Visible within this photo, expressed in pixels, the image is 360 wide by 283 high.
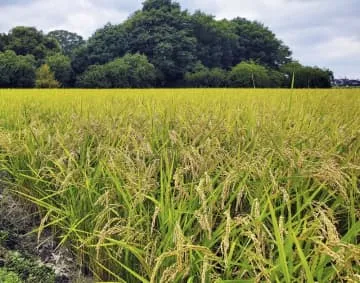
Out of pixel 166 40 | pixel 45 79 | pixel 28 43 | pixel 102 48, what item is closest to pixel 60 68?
pixel 45 79

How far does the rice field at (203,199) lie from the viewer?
1122 millimetres

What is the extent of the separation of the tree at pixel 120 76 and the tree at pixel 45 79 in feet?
6.19

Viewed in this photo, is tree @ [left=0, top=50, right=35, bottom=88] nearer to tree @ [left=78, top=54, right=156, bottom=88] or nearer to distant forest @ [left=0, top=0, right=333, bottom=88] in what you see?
distant forest @ [left=0, top=0, right=333, bottom=88]

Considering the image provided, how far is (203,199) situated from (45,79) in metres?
23.3

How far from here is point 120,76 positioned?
2416 centimetres

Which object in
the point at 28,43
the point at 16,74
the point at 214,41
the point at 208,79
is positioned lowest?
the point at 16,74

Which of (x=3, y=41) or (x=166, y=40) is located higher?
(x=166, y=40)

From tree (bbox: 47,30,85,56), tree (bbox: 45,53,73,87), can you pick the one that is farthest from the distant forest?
tree (bbox: 47,30,85,56)

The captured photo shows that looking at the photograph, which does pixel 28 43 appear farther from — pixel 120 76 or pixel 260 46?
pixel 260 46

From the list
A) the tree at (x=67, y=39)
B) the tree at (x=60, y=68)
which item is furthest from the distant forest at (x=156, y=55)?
the tree at (x=67, y=39)

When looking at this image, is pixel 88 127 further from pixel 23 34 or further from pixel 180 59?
pixel 23 34

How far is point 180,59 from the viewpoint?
109ft

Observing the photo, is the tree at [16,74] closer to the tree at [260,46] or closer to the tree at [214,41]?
the tree at [214,41]

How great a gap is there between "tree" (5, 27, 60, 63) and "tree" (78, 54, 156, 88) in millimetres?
9163
